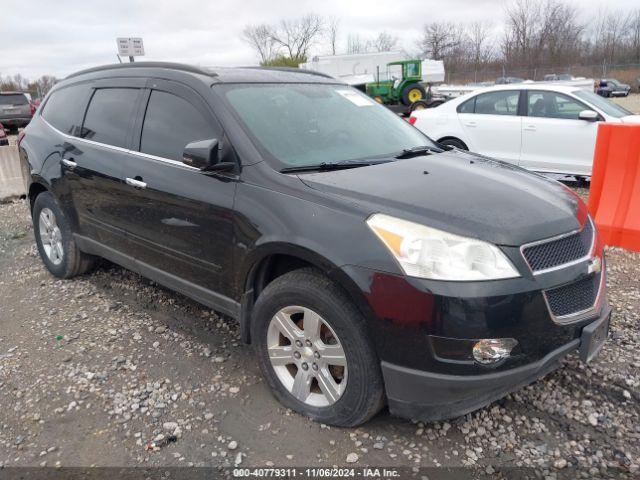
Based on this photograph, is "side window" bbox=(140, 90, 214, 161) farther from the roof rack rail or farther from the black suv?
the roof rack rail

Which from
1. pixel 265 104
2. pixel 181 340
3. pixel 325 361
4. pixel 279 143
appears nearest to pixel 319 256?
pixel 325 361

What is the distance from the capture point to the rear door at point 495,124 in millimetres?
8094

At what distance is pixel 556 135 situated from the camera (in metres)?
7.66

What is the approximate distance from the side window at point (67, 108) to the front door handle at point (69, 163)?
0.78 ft

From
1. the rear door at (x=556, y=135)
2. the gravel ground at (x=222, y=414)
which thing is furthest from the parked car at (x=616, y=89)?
the gravel ground at (x=222, y=414)

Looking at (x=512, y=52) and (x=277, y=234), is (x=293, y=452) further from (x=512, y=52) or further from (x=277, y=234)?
(x=512, y=52)

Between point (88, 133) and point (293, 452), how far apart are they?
3004mm

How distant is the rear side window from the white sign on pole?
1177cm

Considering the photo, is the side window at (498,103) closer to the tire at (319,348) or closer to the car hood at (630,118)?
the car hood at (630,118)

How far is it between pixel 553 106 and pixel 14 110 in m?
20.4

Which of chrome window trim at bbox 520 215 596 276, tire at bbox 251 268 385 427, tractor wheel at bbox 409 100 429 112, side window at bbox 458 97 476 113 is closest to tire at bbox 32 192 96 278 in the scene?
tire at bbox 251 268 385 427

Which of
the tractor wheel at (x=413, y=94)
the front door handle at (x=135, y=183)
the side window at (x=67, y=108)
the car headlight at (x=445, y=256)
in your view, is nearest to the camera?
the car headlight at (x=445, y=256)

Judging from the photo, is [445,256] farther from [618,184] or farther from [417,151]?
[618,184]

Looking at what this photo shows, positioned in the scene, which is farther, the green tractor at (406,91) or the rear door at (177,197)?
the green tractor at (406,91)
